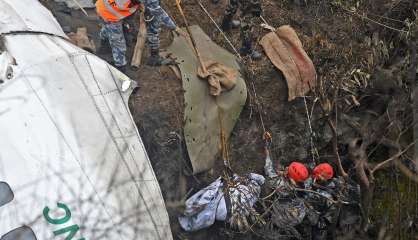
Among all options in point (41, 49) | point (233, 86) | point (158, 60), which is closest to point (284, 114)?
point (233, 86)

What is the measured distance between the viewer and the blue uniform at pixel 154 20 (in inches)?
219

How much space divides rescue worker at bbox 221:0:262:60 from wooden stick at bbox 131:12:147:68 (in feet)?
3.75

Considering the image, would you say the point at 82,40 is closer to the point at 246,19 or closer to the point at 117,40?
the point at 117,40

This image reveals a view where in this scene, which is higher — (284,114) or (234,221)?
(284,114)

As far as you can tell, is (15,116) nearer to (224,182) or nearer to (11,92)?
(11,92)

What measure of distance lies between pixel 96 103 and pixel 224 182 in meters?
1.83

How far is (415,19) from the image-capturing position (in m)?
5.93

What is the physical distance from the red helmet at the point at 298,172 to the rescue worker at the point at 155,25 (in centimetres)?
199

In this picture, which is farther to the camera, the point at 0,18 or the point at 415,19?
the point at 415,19

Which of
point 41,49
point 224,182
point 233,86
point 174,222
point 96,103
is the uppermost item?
point 41,49

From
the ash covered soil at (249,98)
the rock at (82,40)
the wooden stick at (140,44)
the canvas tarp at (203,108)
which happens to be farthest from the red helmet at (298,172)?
the rock at (82,40)

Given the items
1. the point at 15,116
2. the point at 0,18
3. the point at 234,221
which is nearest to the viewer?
the point at 15,116

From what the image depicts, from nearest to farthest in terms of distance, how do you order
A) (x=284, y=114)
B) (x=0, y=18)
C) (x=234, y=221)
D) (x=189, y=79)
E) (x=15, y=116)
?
(x=15, y=116), (x=0, y=18), (x=234, y=221), (x=189, y=79), (x=284, y=114)

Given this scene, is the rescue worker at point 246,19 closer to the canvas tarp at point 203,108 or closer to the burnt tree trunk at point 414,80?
the canvas tarp at point 203,108
